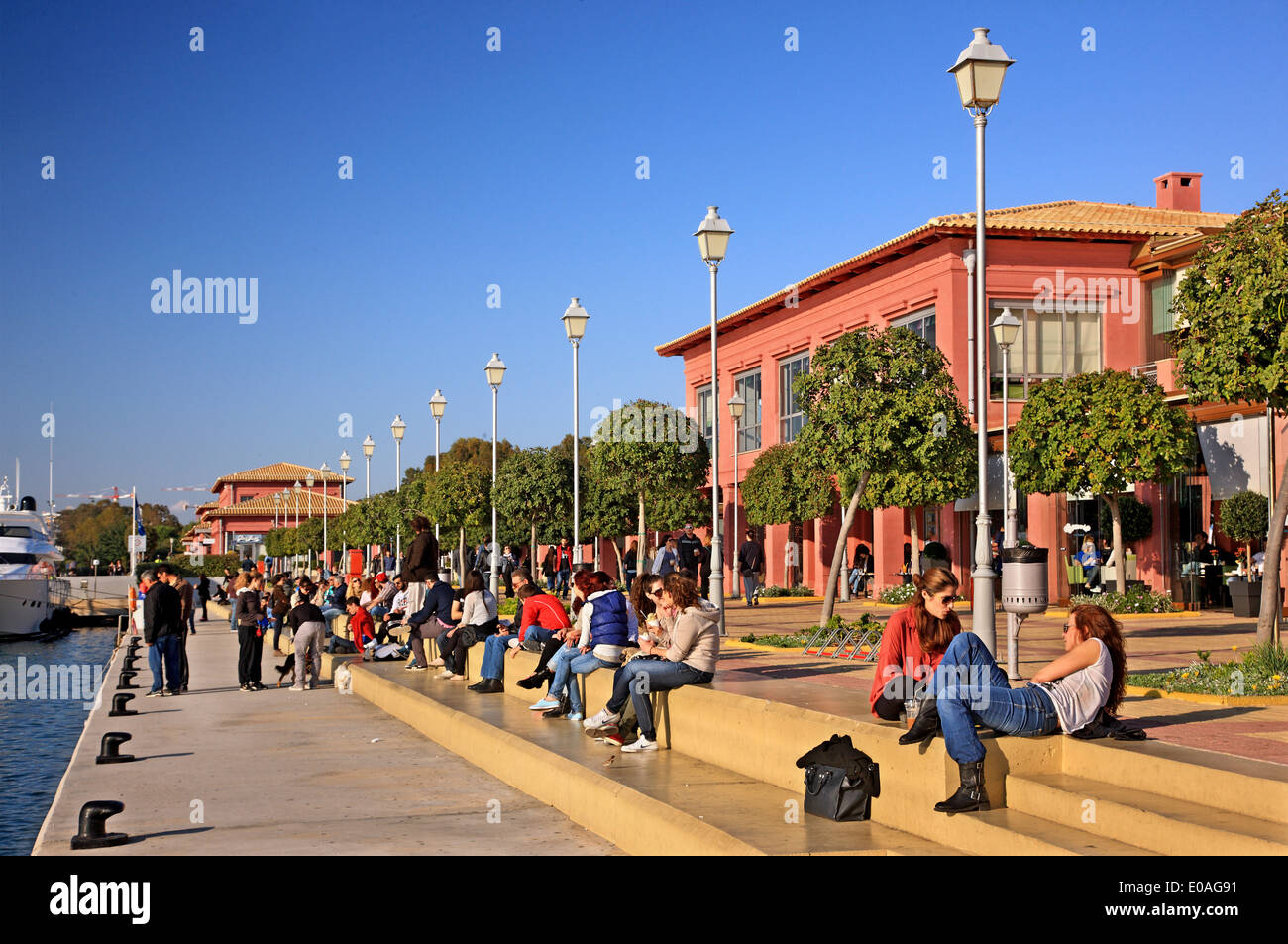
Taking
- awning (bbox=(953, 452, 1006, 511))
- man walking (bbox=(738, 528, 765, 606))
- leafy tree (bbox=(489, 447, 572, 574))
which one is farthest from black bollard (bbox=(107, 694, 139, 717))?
leafy tree (bbox=(489, 447, 572, 574))

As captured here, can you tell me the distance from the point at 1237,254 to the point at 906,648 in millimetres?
7084

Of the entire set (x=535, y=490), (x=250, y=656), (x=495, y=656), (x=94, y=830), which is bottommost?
(x=250, y=656)

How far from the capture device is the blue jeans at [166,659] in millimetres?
19344

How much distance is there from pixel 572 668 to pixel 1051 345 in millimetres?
23253

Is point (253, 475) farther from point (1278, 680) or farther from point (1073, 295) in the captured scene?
point (1278, 680)

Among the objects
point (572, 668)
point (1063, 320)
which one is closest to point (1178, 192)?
point (1063, 320)

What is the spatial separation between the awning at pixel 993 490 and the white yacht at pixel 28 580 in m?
34.3

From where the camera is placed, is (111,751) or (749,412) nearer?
(111,751)

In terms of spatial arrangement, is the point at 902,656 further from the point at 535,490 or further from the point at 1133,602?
the point at 535,490

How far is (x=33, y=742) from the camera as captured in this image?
18.0 metres

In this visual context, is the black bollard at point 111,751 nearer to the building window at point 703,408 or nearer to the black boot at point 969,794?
the black boot at point 969,794

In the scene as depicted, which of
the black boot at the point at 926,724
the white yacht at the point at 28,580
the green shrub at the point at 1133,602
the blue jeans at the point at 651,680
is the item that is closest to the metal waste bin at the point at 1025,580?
the blue jeans at the point at 651,680
